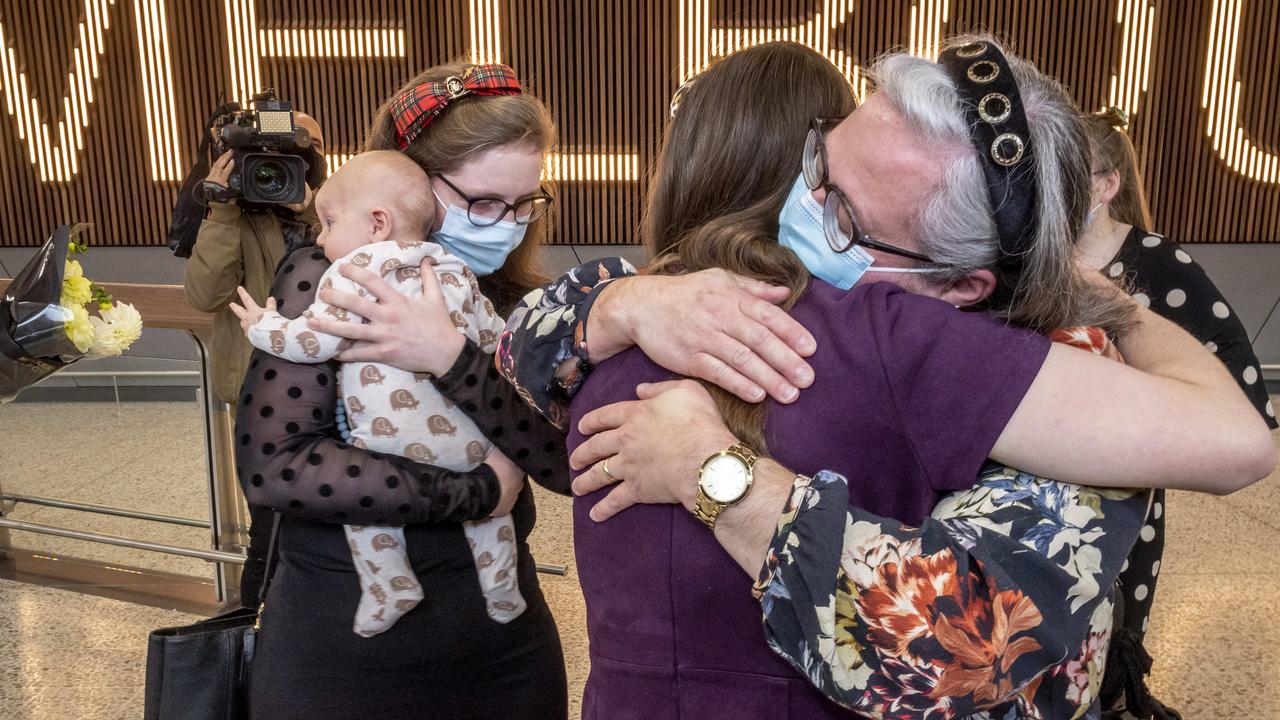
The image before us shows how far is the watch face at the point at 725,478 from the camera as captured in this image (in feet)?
3.07

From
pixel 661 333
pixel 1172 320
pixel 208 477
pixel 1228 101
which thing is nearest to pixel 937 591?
pixel 661 333

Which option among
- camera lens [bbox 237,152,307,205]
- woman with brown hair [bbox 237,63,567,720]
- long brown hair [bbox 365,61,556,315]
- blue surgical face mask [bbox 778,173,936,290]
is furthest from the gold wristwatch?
camera lens [bbox 237,152,307,205]

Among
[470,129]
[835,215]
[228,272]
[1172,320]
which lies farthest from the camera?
[228,272]

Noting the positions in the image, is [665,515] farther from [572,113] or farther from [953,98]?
[572,113]

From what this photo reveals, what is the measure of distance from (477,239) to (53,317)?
1055mm

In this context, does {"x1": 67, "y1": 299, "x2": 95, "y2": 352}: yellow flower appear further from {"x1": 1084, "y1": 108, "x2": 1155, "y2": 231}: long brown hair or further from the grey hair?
{"x1": 1084, "y1": 108, "x2": 1155, "y2": 231}: long brown hair

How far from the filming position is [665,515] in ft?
3.35

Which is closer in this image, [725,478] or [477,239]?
[725,478]

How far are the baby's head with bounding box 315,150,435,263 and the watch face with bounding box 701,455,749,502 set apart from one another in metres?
0.91

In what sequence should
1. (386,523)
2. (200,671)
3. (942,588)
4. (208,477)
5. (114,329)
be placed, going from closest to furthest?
(942,588)
(386,523)
(200,671)
(114,329)
(208,477)

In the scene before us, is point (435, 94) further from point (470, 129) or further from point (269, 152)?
point (269, 152)

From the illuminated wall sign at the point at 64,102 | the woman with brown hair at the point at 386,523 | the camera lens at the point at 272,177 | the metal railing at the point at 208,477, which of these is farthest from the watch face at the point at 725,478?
the illuminated wall sign at the point at 64,102

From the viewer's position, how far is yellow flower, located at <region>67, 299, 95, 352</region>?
2197 mm

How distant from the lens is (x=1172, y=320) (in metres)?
2.05
